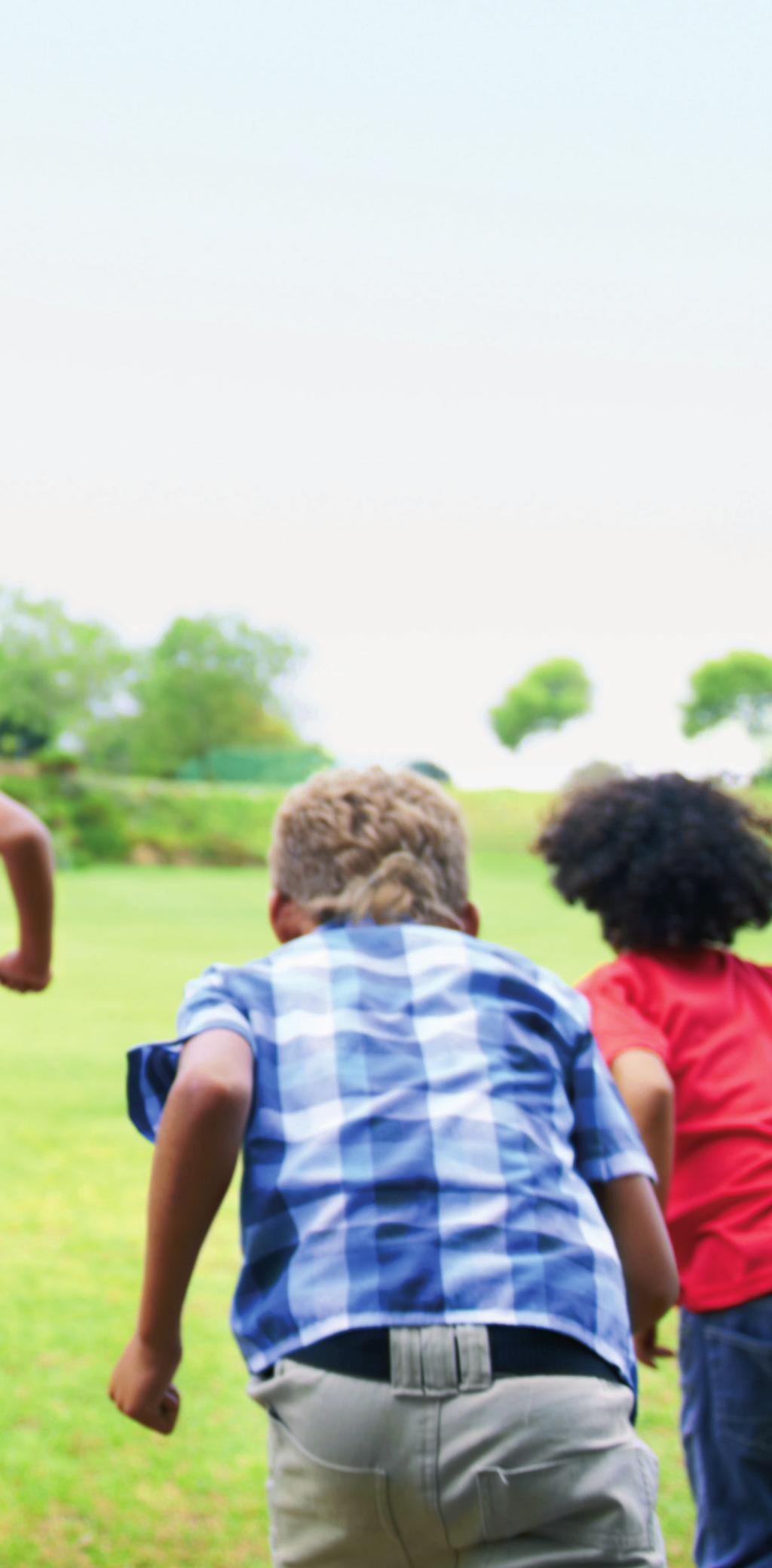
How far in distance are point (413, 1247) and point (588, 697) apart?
2527cm

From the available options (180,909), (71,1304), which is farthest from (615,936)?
(180,909)

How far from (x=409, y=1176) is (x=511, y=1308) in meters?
0.09

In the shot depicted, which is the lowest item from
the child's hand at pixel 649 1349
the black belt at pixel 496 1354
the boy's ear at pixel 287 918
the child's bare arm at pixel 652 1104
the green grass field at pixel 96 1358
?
the green grass field at pixel 96 1358

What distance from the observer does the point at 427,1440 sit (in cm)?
80

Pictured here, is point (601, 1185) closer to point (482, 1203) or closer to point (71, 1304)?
point (482, 1203)

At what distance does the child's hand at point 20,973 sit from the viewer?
3.67ft

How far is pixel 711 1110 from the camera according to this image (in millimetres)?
1255

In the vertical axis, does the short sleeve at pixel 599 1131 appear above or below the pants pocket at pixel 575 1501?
above

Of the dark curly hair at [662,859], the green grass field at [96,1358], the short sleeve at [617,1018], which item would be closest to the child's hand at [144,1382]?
the short sleeve at [617,1018]

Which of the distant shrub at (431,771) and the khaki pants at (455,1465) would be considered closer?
the khaki pants at (455,1465)

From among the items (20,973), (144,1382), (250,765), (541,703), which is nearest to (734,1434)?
(144,1382)

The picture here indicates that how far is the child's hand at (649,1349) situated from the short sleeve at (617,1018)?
8.4 inches

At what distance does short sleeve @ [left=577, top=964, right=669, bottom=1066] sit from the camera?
1.19m

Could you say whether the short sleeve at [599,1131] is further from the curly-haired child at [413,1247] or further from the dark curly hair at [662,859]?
the dark curly hair at [662,859]
